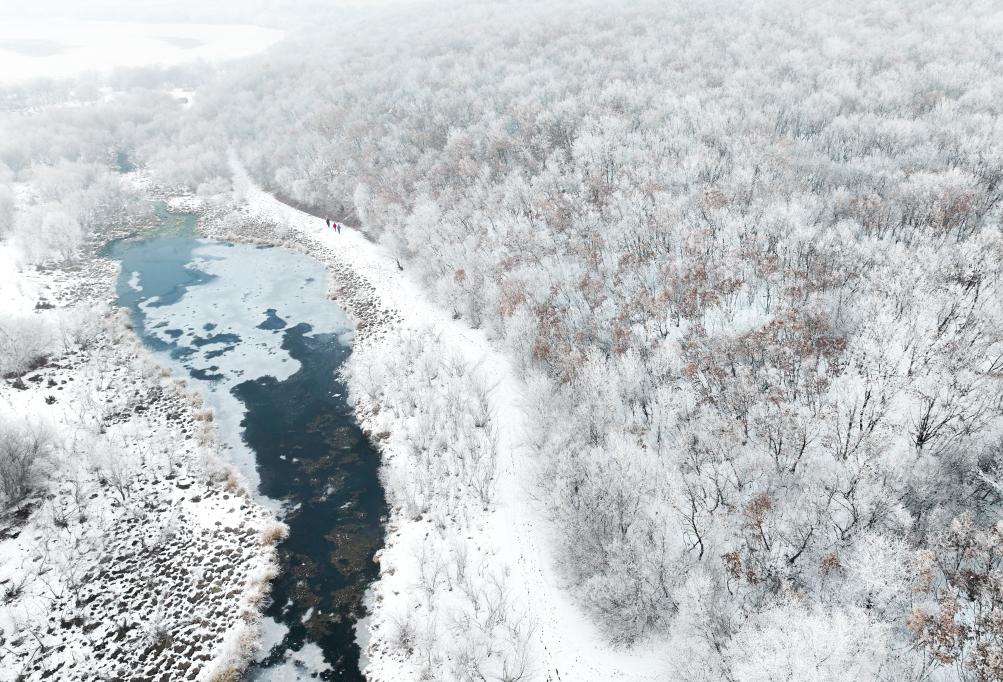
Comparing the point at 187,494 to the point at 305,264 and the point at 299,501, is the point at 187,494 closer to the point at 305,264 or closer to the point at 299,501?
the point at 299,501

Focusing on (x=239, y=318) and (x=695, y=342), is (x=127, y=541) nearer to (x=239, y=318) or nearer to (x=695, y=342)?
(x=239, y=318)

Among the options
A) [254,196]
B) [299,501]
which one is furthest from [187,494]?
[254,196]

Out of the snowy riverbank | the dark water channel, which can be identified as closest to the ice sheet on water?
the dark water channel

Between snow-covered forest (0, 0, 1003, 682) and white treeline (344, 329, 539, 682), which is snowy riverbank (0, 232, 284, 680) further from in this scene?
white treeline (344, 329, 539, 682)

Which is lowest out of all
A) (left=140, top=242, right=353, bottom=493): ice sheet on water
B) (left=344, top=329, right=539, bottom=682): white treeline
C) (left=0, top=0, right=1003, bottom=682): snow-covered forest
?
(left=140, top=242, right=353, bottom=493): ice sheet on water

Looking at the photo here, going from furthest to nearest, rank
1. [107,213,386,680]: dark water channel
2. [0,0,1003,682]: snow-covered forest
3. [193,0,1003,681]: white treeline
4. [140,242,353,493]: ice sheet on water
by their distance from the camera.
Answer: [140,242,353,493]: ice sheet on water < [107,213,386,680]: dark water channel < [0,0,1003,682]: snow-covered forest < [193,0,1003,681]: white treeline

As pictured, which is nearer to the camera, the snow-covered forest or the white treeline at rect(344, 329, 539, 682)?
the snow-covered forest

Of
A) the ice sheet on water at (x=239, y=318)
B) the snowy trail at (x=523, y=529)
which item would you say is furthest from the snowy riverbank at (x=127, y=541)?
the snowy trail at (x=523, y=529)

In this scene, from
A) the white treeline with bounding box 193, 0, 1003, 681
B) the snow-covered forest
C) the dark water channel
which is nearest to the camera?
the white treeline with bounding box 193, 0, 1003, 681
